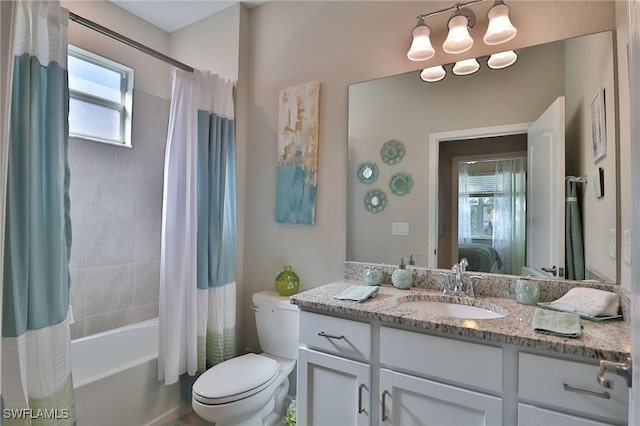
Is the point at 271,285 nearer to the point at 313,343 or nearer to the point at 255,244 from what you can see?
the point at 255,244

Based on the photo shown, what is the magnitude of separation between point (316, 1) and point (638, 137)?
6.48 feet

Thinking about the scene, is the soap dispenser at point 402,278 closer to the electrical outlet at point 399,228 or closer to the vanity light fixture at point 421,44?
the electrical outlet at point 399,228

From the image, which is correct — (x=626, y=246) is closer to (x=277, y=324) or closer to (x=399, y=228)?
(x=399, y=228)

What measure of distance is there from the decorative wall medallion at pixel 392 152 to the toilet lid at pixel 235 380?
128 centimetres

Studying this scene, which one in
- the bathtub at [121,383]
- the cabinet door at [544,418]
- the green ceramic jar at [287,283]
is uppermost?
the green ceramic jar at [287,283]

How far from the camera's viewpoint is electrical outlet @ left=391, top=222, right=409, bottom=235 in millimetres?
1757

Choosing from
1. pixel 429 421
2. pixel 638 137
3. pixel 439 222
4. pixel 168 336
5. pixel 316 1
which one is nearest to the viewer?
pixel 638 137

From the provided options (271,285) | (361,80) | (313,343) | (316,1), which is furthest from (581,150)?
(271,285)

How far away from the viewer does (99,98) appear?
230 cm

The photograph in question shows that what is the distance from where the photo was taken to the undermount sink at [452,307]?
136 centimetres

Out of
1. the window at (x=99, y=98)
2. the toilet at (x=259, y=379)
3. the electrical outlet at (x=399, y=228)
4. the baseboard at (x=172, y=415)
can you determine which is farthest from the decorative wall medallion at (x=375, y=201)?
the window at (x=99, y=98)

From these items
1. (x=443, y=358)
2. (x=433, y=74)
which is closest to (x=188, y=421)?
(x=443, y=358)

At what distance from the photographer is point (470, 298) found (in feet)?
4.71

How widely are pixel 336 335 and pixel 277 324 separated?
0.75 m
